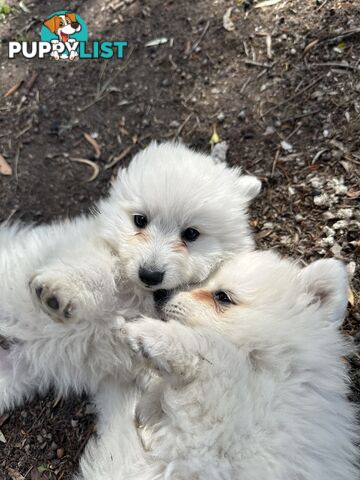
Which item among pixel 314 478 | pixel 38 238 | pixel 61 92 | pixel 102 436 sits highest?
pixel 61 92

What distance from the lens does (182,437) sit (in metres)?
2.37

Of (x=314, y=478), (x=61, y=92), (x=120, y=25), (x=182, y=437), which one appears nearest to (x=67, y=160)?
(x=61, y=92)

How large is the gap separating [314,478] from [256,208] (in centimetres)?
207

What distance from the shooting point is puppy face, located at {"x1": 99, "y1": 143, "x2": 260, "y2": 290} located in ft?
9.21

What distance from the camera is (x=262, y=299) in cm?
273

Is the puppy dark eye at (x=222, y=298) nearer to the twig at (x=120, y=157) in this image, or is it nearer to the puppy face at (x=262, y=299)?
the puppy face at (x=262, y=299)

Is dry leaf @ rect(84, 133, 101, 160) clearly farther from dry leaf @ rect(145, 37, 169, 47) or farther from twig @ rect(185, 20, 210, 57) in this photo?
twig @ rect(185, 20, 210, 57)

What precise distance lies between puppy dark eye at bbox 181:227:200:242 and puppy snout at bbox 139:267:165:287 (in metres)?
0.39

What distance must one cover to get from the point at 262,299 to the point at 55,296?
118 centimetres

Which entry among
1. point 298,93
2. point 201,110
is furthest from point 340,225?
point 201,110

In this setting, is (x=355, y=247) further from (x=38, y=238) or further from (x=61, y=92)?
(x=61, y=92)

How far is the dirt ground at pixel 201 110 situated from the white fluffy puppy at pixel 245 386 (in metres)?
0.86

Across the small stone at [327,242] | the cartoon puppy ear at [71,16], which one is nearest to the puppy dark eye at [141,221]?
the small stone at [327,242]

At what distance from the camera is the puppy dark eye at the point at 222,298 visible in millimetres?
2779
